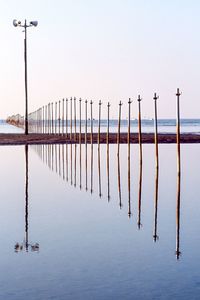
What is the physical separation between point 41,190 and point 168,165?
39.5ft

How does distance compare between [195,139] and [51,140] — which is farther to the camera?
[195,139]

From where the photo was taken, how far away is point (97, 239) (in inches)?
535

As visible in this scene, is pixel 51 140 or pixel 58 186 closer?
pixel 58 186

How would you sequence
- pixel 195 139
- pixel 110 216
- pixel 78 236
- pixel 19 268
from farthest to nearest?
pixel 195 139, pixel 110 216, pixel 78 236, pixel 19 268

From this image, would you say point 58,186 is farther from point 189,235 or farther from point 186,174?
point 189,235

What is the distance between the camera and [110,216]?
16.7m

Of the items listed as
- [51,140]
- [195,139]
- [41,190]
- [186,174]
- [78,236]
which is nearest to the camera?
[78,236]

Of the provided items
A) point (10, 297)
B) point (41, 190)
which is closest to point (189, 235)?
point (10, 297)

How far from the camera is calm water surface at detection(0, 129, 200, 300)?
1009 centimetres

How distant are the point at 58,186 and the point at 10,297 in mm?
14514

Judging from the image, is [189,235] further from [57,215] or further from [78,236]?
[57,215]

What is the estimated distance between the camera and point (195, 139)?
6034cm

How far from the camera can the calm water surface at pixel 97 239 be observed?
397 inches

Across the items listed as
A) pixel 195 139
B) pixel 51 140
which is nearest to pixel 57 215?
pixel 51 140
